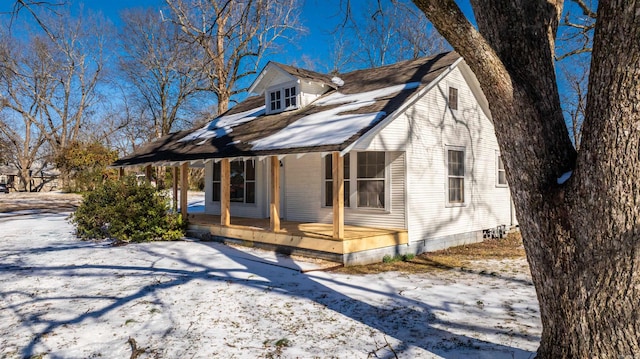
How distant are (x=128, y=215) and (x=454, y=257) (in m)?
7.99

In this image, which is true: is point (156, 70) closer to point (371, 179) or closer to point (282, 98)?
point (282, 98)

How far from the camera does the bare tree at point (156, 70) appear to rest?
27.3m

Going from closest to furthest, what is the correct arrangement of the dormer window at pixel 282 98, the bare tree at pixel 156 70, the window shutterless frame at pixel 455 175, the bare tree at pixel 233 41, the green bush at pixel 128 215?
the window shutterless frame at pixel 455 175
the green bush at pixel 128 215
the dormer window at pixel 282 98
the bare tree at pixel 233 41
the bare tree at pixel 156 70

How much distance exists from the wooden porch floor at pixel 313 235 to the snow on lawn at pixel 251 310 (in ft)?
1.59

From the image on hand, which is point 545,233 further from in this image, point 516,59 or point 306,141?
point 306,141

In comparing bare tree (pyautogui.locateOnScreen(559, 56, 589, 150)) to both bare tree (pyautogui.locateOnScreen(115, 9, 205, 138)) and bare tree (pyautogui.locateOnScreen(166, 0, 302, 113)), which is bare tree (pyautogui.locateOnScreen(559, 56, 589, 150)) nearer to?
bare tree (pyautogui.locateOnScreen(166, 0, 302, 113))

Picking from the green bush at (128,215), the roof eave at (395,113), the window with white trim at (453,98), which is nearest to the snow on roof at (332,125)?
the roof eave at (395,113)

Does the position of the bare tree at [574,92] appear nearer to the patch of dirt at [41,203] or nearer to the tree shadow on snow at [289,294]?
the tree shadow on snow at [289,294]

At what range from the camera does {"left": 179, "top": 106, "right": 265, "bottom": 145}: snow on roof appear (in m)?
12.4

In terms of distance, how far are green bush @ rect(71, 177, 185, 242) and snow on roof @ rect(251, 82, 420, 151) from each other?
3.54 metres

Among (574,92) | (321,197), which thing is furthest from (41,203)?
(574,92)

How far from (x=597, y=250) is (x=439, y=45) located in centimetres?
2827

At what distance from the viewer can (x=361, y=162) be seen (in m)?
9.76

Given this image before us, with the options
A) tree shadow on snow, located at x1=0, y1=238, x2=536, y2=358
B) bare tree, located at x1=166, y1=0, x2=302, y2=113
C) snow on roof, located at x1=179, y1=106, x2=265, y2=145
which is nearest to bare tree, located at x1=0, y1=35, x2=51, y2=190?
bare tree, located at x1=166, y1=0, x2=302, y2=113
